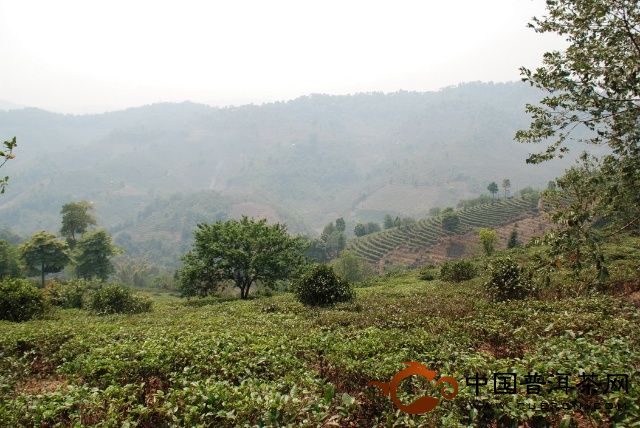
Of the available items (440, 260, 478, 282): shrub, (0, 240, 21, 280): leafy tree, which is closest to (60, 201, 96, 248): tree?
(0, 240, 21, 280): leafy tree

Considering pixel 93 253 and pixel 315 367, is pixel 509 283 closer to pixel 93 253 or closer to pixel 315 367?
pixel 315 367

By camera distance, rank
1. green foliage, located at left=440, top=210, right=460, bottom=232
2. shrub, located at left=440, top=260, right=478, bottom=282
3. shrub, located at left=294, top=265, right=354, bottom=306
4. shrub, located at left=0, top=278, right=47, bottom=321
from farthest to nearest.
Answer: green foliage, located at left=440, top=210, right=460, bottom=232
shrub, located at left=440, top=260, right=478, bottom=282
shrub, located at left=294, top=265, right=354, bottom=306
shrub, located at left=0, top=278, right=47, bottom=321

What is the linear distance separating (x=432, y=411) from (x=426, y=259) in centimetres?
8894

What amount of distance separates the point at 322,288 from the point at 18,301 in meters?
15.1

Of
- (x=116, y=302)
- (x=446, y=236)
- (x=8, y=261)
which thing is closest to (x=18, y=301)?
(x=116, y=302)

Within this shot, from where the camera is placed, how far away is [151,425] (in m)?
5.70

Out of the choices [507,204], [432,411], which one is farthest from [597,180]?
[507,204]

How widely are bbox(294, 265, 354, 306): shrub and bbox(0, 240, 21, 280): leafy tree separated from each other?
2178 inches

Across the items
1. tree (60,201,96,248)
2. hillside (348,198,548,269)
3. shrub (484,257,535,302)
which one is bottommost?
hillside (348,198,548,269)

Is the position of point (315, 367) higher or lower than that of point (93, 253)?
higher

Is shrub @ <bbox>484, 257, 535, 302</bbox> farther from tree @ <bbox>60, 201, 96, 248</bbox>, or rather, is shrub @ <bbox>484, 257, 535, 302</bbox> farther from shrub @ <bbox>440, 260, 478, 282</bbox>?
tree @ <bbox>60, 201, 96, 248</bbox>

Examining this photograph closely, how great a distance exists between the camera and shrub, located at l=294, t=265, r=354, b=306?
19875mm

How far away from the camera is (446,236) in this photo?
97375 mm

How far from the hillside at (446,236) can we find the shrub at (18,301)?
77121mm
